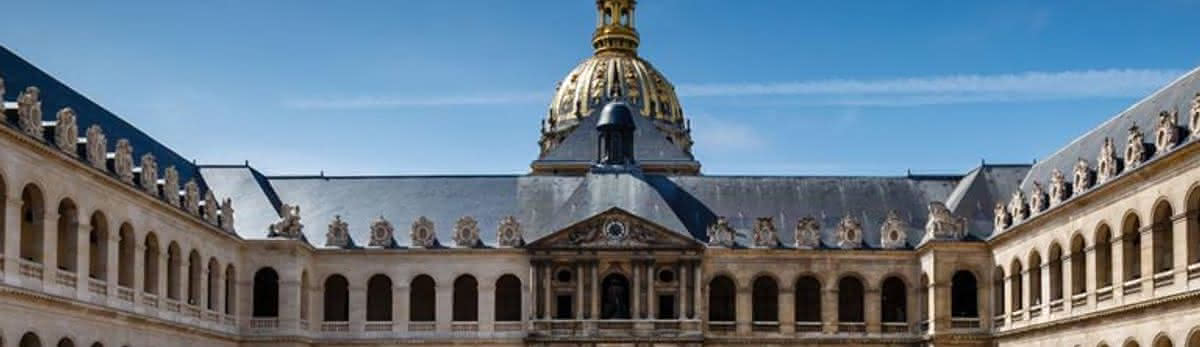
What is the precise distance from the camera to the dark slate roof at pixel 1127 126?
4819 centimetres

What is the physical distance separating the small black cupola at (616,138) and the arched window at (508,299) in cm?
895

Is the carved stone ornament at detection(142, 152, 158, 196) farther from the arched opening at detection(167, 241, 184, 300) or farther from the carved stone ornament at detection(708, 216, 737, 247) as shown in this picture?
the carved stone ornament at detection(708, 216, 737, 247)

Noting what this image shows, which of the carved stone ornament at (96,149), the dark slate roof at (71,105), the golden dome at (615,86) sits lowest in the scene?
the carved stone ornament at (96,149)

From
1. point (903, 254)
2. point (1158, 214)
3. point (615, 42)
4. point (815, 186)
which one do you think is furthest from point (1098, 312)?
point (615, 42)

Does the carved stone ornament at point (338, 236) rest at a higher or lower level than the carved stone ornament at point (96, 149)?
lower

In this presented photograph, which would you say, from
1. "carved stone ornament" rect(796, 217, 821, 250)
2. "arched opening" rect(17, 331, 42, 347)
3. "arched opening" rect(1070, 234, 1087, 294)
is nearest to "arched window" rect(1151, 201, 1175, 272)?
"arched opening" rect(1070, 234, 1087, 294)

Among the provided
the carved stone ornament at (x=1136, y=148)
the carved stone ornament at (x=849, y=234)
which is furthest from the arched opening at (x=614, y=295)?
the carved stone ornament at (x=1136, y=148)

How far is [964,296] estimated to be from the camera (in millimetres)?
66312

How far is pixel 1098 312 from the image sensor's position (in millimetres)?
49969

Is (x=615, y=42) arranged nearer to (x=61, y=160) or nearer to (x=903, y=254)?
(x=903, y=254)

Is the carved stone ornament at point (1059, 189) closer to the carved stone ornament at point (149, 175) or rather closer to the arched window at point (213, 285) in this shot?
the carved stone ornament at point (149, 175)

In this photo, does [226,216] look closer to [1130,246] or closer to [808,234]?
[808,234]

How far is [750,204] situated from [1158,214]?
27.6 meters

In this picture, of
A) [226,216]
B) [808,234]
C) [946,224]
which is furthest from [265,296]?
[946,224]
